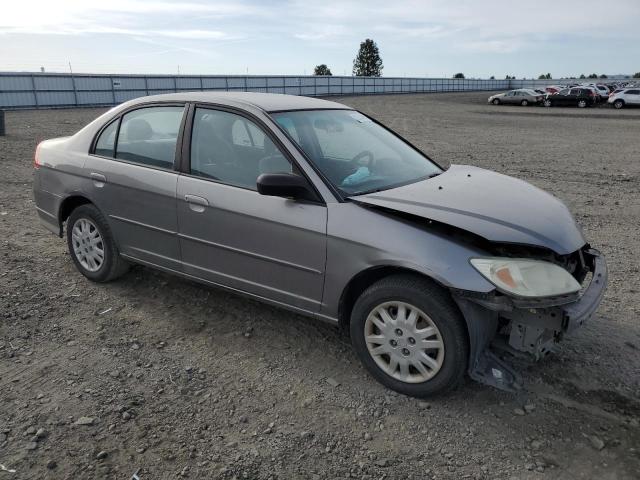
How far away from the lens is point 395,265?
3057 millimetres

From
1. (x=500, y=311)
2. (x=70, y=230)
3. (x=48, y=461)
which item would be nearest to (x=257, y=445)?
(x=48, y=461)

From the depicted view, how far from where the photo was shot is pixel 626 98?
3522 centimetres

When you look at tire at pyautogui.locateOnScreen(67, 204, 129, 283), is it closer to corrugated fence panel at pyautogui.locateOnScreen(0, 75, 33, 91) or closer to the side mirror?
the side mirror

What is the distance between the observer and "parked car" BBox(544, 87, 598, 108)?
121ft

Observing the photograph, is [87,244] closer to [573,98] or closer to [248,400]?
[248,400]

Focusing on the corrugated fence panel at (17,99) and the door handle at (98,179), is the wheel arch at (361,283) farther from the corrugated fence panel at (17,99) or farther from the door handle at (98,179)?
the corrugated fence panel at (17,99)

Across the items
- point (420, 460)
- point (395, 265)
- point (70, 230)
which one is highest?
point (395, 265)

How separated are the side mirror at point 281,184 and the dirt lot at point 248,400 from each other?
1168 millimetres

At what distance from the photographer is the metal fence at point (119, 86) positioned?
96.9 ft

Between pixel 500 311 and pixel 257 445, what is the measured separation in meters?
1.49

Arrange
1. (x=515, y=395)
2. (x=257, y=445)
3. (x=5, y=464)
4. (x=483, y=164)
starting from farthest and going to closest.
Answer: (x=483, y=164) < (x=515, y=395) < (x=257, y=445) < (x=5, y=464)

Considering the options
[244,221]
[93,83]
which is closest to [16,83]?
[93,83]

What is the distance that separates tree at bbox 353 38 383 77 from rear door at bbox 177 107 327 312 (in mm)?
104152

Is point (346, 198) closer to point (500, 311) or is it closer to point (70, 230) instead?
point (500, 311)
